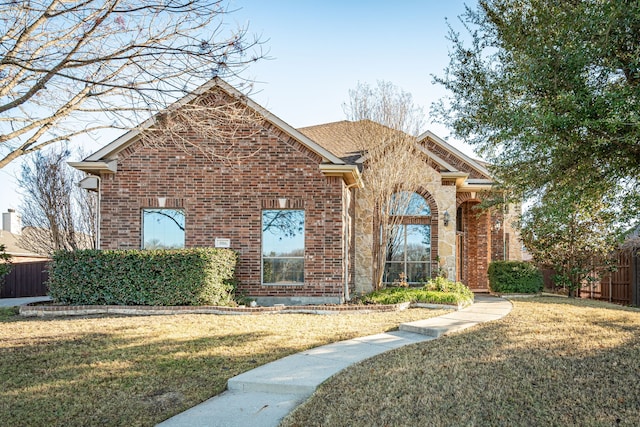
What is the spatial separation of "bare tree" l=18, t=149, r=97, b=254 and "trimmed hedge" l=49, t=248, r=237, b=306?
966cm

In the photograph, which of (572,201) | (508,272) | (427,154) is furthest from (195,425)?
(508,272)

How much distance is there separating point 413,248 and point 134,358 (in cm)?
1075

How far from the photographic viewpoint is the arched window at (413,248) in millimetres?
16109

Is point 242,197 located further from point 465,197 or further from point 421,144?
point 465,197

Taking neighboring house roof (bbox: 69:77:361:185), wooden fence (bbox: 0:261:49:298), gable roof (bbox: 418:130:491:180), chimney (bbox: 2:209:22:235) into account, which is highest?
gable roof (bbox: 418:130:491:180)

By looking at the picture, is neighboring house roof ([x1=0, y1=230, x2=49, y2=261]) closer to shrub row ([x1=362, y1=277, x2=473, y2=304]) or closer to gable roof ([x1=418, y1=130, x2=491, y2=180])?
gable roof ([x1=418, y1=130, x2=491, y2=180])

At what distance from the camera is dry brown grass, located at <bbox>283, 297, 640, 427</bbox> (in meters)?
4.71

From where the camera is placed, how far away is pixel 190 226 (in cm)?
1319

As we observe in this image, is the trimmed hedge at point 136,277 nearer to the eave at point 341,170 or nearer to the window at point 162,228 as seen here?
the window at point 162,228

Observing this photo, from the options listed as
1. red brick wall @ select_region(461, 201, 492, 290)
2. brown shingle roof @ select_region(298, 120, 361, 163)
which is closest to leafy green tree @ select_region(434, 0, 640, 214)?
brown shingle roof @ select_region(298, 120, 361, 163)

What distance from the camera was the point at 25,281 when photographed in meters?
22.9

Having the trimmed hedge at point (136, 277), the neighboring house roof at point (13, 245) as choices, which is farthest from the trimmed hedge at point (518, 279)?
the neighboring house roof at point (13, 245)

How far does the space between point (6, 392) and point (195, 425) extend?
261 cm

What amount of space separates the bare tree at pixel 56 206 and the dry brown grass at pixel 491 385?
1765 cm
